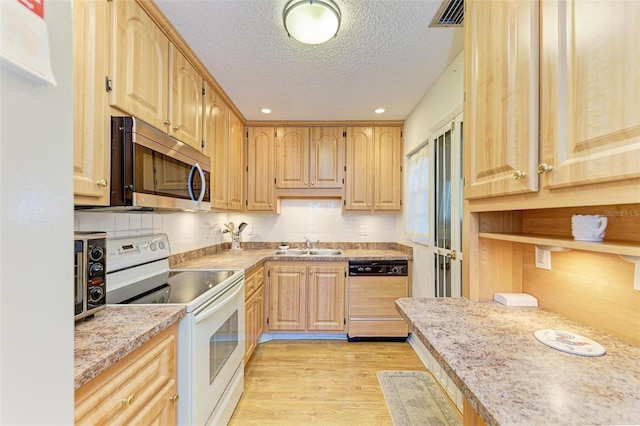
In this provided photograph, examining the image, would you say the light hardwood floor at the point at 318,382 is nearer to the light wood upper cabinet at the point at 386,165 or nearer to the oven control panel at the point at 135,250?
the oven control panel at the point at 135,250

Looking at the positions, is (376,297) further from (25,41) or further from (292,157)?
(25,41)

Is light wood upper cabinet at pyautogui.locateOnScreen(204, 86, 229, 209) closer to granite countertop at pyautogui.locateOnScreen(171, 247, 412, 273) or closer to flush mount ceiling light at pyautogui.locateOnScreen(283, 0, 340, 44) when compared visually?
granite countertop at pyautogui.locateOnScreen(171, 247, 412, 273)

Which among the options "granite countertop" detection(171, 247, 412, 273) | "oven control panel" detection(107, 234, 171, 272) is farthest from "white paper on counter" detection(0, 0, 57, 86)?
"granite countertop" detection(171, 247, 412, 273)

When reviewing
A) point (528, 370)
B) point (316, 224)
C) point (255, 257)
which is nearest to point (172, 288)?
point (255, 257)

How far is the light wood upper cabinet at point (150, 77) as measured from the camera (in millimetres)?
1221

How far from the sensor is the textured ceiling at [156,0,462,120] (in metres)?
1.45

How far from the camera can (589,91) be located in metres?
0.65

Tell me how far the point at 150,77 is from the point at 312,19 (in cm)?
93

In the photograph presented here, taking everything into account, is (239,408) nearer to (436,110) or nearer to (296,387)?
(296,387)

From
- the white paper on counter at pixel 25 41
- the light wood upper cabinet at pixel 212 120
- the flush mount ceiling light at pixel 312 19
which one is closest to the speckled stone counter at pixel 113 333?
the white paper on counter at pixel 25 41

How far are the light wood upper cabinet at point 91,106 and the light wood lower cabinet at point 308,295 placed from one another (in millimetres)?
1858

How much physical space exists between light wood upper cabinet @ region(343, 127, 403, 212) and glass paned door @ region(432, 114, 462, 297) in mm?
846

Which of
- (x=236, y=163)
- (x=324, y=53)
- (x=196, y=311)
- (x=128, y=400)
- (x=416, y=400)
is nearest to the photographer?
(x=128, y=400)

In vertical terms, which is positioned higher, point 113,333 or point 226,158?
point 226,158
